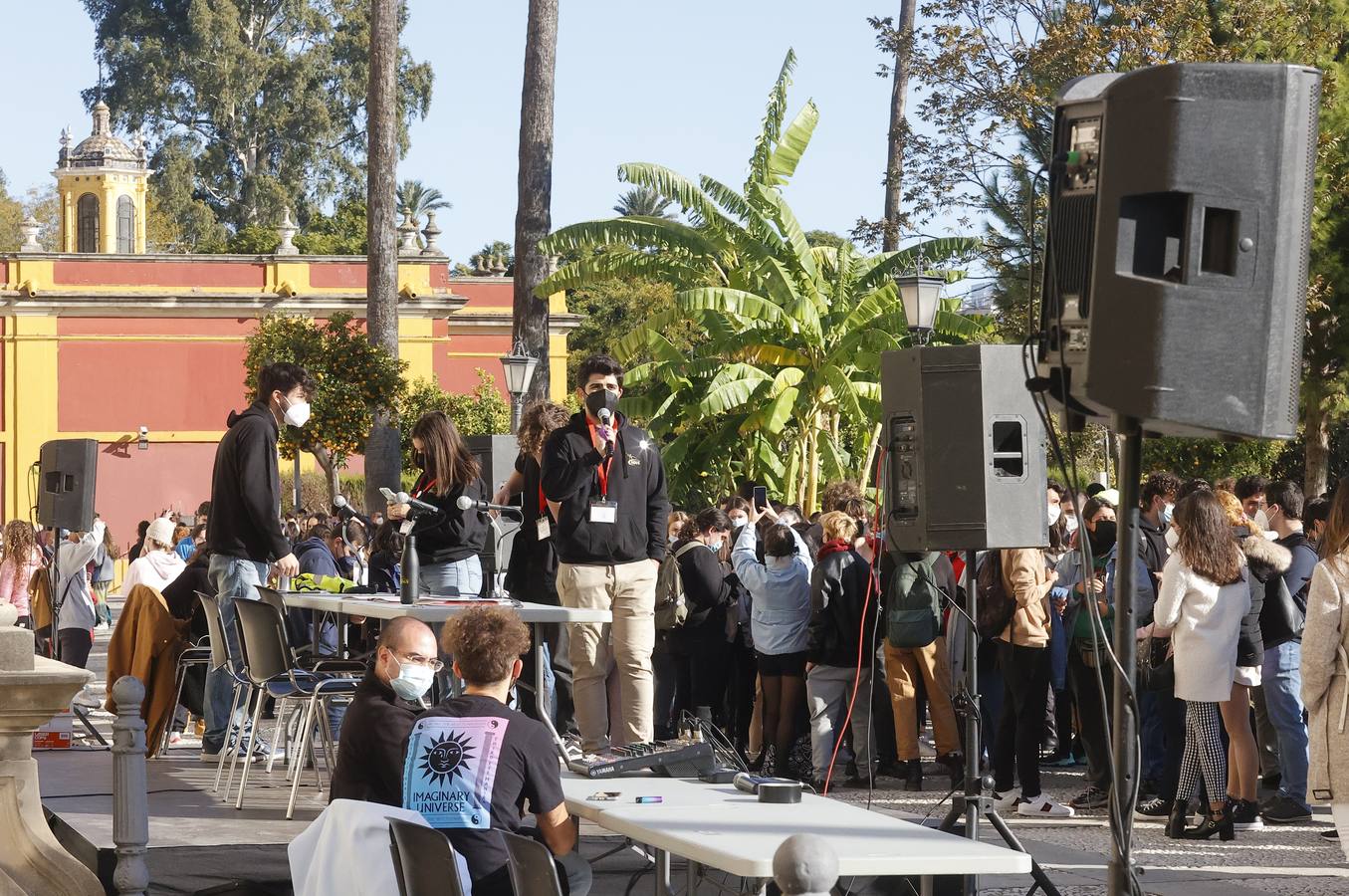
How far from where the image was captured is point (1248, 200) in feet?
13.4

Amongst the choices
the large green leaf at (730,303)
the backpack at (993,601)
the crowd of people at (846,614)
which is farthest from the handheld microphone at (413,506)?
the large green leaf at (730,303)

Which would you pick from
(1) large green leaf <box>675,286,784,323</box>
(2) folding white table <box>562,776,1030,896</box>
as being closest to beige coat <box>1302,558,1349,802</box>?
(2) folding white table <box>562,776,1030,896</box>

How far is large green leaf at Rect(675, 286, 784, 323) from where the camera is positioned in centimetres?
1917

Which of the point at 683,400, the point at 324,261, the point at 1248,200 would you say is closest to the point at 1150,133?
the point at 1248,200

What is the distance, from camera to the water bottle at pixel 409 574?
8.59 m

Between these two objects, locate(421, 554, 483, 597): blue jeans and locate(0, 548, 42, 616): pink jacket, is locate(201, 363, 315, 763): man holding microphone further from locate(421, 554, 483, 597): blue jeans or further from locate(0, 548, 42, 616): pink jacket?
locate(0, 548, 42, 616): pink jacket

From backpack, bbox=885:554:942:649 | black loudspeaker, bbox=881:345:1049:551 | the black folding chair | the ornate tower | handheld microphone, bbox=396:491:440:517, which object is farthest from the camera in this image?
the ornate tower

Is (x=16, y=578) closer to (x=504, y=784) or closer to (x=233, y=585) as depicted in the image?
(x=233, y=585)

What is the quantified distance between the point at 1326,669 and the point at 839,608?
15.0 feet

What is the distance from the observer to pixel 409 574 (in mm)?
8695

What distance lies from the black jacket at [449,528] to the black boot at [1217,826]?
394 centimetres

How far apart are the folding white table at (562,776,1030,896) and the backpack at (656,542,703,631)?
5543mm

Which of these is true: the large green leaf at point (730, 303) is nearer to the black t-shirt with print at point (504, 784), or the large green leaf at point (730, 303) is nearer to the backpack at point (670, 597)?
the backpack at point (670, 597)

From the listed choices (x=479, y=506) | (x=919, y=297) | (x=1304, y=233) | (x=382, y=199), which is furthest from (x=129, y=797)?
(x=382, y=199)
